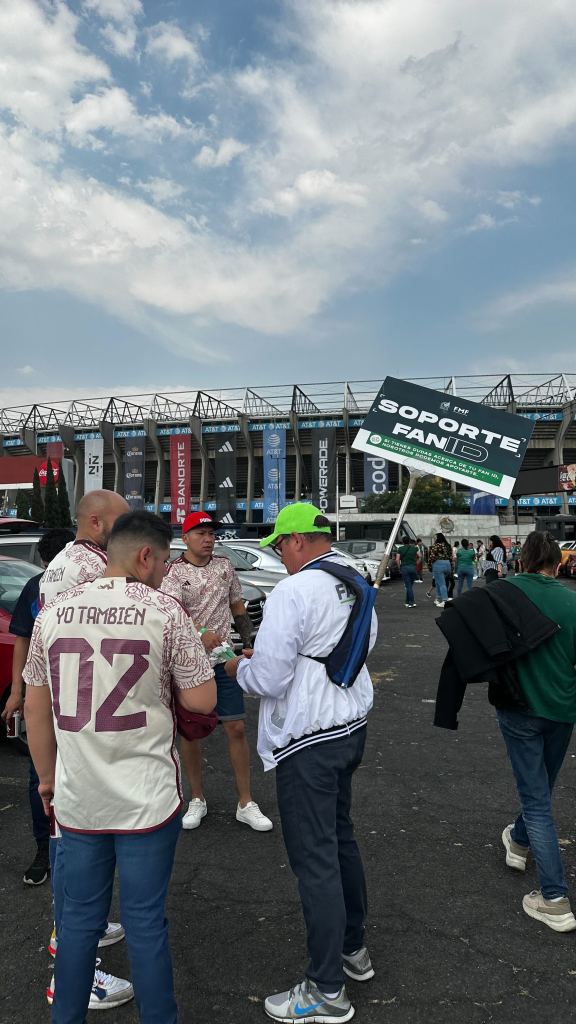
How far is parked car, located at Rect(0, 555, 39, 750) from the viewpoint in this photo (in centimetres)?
514

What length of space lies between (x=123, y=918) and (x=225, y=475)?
54.6m

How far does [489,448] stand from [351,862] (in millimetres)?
3717

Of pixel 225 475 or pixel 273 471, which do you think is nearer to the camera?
pixel 273 471

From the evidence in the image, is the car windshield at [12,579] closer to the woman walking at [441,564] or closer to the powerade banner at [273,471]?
the woman walking at [441,564]

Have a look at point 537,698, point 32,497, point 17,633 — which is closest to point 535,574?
point 537,698

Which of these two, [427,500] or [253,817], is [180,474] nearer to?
[427,500]

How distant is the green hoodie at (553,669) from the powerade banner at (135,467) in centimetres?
5679

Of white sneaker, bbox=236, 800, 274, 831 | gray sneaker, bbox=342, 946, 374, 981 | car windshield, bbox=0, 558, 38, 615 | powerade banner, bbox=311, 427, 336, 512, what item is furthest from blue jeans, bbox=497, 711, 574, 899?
powerade banner, bbox=311, 427, 336, 512

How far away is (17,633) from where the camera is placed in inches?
130

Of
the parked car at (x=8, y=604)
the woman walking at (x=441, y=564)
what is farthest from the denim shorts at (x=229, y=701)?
the woman walking at (x=441, y=564)

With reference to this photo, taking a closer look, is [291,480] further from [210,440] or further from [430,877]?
[430,877]

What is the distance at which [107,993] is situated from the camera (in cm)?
253

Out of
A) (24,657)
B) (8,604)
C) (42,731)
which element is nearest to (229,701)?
(24,657)

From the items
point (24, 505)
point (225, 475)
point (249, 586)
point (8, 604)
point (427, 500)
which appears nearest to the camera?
point (8, 604)
